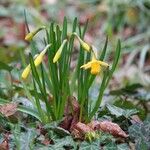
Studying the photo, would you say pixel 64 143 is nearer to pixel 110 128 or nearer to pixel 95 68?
pixel 110 128

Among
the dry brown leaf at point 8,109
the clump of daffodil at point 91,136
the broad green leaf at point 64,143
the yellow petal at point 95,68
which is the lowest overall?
the broad green leaf at point 64,143

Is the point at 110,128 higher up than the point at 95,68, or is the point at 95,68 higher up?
the point at 95,68

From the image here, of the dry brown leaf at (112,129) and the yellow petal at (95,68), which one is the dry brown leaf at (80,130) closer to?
the dry brown leaf at (112,129)

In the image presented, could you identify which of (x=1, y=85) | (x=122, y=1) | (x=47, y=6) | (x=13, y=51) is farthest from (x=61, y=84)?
(x=47, y=6)

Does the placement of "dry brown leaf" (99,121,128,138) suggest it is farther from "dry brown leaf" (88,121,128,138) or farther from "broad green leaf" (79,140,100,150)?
"broad green leaf" (79,140,100,150)

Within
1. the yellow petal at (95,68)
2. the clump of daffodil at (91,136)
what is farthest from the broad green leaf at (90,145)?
the yellow petal at (95,68)

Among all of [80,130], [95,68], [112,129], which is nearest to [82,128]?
[80,130]

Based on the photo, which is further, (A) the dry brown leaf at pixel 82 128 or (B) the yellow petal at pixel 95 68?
(A) the dry brown leaf at pixel 82 128

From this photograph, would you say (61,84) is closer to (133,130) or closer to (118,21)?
(133,130)
